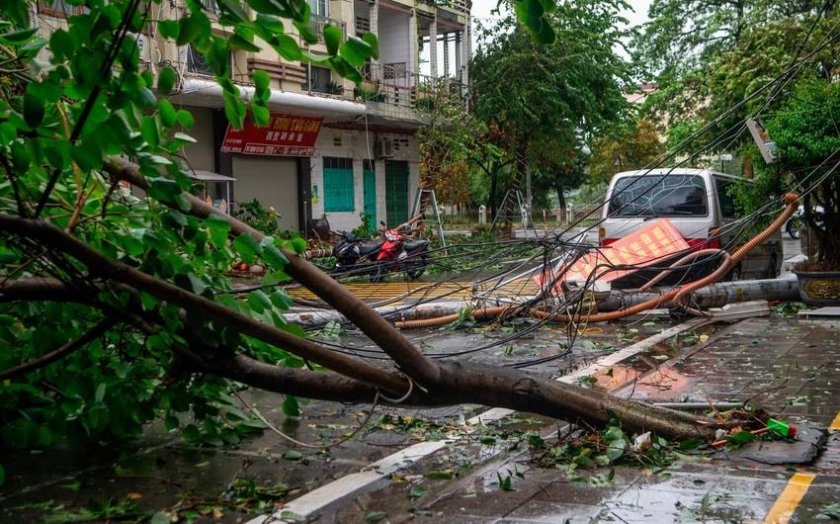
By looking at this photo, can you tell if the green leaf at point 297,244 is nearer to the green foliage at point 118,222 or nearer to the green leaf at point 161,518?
the green foliage at point 118,222

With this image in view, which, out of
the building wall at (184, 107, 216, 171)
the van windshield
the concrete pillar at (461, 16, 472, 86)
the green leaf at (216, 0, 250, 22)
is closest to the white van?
the van windshield

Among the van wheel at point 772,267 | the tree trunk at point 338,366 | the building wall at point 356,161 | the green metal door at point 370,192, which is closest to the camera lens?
the tree trunk at point 338,366

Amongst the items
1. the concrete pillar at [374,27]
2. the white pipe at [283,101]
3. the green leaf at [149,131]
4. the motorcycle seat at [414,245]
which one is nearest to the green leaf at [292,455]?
the green leaf at [149,131]

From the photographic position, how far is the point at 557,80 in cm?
2748

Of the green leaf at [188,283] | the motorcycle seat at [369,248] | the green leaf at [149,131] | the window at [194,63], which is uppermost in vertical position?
the window at [194,63]

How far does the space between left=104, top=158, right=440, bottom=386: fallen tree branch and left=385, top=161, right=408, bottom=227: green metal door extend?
25202 mm

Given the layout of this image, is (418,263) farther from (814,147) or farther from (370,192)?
(370,192)

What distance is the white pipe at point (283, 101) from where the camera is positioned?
64.6 ft

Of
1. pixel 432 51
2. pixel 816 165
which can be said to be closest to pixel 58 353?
pixel 816 165

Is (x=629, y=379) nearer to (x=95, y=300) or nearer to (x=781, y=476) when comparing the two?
(x=781, y=476)

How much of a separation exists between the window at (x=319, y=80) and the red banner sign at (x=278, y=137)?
4.32 ft

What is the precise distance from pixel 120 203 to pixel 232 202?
17.9m

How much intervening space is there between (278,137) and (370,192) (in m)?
5.50

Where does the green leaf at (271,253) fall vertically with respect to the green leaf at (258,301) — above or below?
above
